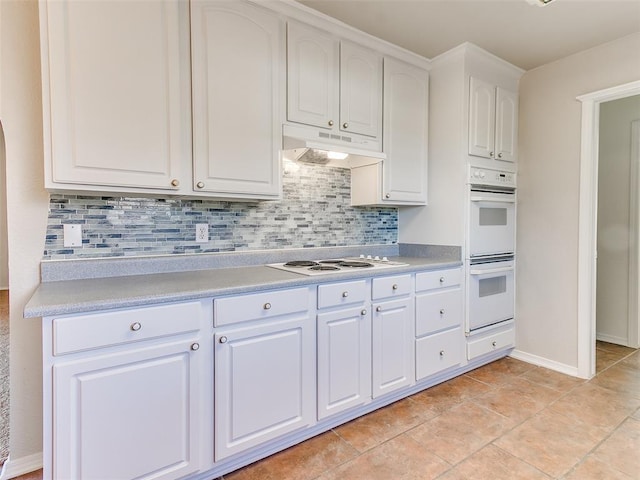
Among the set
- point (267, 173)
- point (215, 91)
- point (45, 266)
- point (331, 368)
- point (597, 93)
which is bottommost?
point (331, 368)

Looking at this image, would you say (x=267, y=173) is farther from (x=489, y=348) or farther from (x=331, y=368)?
(x=489, y=348)

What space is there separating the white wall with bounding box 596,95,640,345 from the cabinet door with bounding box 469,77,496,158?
1500 millimetres

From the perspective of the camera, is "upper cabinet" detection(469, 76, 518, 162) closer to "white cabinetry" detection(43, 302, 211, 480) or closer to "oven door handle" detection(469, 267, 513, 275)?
"oven door handle" detection(469, 267, 513, 275)

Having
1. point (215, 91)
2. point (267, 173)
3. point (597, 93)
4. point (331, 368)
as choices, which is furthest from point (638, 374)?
point (215, 91)

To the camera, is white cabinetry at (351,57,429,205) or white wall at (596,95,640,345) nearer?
white cabinetry at (351,57,429,205)

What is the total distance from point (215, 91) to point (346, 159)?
1028 mm

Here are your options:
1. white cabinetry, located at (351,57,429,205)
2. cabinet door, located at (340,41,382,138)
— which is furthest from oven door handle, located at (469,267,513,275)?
cabinet door, located at (340,41,382,138)

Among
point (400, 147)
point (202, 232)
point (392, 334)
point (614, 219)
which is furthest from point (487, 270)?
point (202, 232)

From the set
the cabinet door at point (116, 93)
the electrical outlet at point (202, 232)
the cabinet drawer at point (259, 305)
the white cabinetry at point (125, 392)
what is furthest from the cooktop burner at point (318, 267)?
the cabinet door at point (116, 93)

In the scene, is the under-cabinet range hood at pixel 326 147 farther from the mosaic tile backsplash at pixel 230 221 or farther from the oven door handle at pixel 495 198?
the oven door handle at pixel 495 198

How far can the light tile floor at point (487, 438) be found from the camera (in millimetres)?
1646

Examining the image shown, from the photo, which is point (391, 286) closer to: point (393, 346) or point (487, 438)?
point (393, 346)

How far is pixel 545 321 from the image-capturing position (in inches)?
112

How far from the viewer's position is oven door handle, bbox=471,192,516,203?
2.64m
